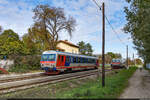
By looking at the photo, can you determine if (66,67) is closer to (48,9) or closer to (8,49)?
(8,49)

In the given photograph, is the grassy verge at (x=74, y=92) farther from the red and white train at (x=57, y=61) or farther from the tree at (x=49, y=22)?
the tree at (x=49, y=22)

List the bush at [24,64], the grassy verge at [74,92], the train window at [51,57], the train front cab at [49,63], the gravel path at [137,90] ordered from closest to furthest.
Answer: the grassy verge at [74,92] < the gravel path at [137,90] < the train front cab at [49,63] < the train window at [51,57] < the bush at [24,64]

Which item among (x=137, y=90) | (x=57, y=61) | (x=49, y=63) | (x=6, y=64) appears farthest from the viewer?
(x=6, y=64)

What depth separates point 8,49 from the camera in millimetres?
25219

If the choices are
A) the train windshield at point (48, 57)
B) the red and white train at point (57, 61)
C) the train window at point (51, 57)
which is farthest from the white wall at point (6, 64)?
the train window at point (51, 57)

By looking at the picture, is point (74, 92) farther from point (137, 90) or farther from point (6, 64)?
point (6, 64)

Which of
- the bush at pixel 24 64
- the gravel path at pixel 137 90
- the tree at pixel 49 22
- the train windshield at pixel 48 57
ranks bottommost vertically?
the gravel path at pixel 137 90

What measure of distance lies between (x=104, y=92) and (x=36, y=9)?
28.0 meters

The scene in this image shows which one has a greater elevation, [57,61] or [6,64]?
[57,61]

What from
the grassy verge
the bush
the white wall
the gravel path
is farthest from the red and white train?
the gravel path

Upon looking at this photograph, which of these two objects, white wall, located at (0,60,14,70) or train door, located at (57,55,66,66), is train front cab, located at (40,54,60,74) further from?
white wall, located at (0,60,14,70)

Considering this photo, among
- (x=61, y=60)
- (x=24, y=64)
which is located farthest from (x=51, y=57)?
(x=24, y=64)

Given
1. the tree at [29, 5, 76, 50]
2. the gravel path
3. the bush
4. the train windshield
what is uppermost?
the tree at [29, 5, 76, 50]

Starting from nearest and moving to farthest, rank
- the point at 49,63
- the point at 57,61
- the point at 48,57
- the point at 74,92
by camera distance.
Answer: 1. the point at 74,92
2. the point at 57,61
3. the point at 49,63
4. the point at 48,57
